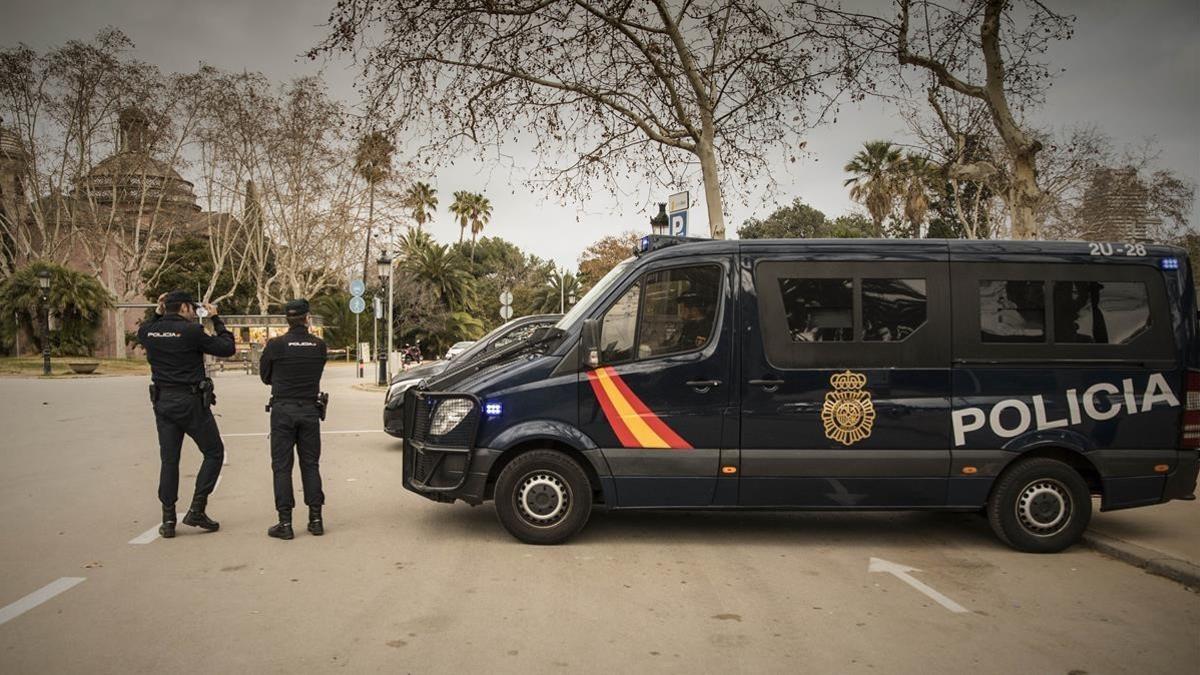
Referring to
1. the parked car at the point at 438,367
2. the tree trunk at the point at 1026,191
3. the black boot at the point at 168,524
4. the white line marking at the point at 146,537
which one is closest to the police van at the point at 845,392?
the black boot at the point at 168,524

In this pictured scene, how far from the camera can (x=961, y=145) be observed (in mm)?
13234

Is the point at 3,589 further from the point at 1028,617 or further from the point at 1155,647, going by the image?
the point at 1155,647

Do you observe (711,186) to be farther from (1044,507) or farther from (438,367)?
(1044,507)

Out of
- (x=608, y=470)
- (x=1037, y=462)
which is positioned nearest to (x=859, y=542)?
(x=1037, y=462)

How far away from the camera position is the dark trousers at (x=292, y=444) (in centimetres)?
682

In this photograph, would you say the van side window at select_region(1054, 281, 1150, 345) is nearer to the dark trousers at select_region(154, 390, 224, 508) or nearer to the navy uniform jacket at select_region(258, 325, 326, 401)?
the navy uniform jacket at select_region(258, 325, 326, 401)

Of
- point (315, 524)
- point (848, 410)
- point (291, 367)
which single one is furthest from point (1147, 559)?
point (291, 367)

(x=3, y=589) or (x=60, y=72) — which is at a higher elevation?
(x=60, y=72)

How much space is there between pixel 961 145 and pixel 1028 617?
984 centimetres

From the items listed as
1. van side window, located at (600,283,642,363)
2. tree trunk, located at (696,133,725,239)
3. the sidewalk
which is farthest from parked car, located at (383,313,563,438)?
the sidewalk

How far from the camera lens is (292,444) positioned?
6973 mm

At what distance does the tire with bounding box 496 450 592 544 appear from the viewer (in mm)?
6473

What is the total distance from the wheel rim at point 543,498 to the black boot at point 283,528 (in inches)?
74.8

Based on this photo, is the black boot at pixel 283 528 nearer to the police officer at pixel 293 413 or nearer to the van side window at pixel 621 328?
the police officer at pixel 293 413
